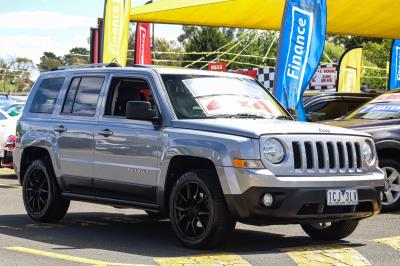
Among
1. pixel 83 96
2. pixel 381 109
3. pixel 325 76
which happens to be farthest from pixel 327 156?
pixel 325 76

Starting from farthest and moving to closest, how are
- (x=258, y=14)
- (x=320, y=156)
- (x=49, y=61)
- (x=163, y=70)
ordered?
(x=49, y=61), (x=258, y=14), (x=163, y=70), (x=320, y=156)

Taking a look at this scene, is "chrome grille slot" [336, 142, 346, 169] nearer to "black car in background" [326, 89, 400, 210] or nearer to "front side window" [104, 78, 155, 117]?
"front side window" [104, 78, 155, 117]

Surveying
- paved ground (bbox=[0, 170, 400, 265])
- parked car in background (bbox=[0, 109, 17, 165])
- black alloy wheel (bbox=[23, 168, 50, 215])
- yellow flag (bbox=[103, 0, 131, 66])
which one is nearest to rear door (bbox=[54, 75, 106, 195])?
black alloy wheel (bbox=[23, 168, 50, 215])

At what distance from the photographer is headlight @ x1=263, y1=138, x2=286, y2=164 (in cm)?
696

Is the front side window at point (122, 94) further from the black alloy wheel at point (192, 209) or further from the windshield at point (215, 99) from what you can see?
the black alloy wheel at point (192, 209)

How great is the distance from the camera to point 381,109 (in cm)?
1133

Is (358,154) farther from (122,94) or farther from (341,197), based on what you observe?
(122,94)

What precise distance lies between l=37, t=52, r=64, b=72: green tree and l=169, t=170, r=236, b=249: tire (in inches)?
4689

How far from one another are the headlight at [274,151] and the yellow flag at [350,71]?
16385 mm

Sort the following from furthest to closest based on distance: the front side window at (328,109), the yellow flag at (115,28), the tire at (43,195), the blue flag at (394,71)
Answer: the blue flag at (394,71) → the yellow flag at (115,28) → the front side window at (328,109) → the tire at (43,195)

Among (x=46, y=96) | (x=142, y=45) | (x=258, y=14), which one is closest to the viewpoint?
(x=46, y=96)

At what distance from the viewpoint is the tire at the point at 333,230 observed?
8039 millimetres

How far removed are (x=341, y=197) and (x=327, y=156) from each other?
0.38 metres

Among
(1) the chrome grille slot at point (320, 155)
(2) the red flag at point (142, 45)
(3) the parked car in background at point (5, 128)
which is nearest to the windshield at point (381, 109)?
(1) the chrome grille slot at point (320, 155)
